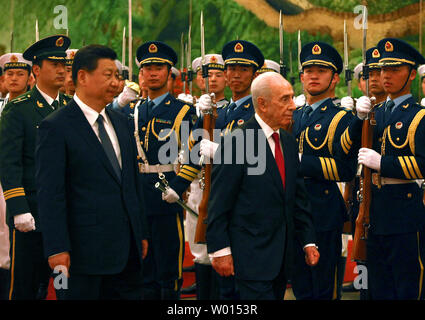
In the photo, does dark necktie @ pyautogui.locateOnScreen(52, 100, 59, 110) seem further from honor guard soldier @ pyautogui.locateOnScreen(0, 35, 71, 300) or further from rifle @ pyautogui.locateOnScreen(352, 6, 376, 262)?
rifle @ pyautogui.locateOnScreen(352, 6, 376, 262)

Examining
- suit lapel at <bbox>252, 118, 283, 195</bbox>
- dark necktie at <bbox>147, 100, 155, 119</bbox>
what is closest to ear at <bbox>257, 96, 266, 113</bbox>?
suit lapel at <bbox>252, 118, 283, 195</bbox>

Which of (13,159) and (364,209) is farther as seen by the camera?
(364,209)

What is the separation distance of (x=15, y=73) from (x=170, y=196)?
9.08ft

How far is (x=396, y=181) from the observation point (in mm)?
5035

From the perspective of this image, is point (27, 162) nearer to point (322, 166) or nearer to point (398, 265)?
point (322, 166)

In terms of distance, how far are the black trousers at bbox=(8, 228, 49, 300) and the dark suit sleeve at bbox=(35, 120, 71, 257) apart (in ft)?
4.19

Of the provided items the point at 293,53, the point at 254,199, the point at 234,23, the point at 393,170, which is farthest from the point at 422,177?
the point at 234,23

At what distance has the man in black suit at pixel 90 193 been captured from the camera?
3.53 meters

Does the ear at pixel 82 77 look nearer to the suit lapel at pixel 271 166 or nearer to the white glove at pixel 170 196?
the suit lapel at pixel 271 166

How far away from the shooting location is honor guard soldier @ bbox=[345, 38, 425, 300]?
4922mm

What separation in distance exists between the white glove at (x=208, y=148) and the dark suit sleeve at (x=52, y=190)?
1.70 meters

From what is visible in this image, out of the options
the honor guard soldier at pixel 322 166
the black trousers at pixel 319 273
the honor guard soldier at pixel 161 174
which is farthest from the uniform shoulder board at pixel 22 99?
the black trousers at pixel 319 273

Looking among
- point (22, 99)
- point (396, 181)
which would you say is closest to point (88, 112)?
point (22, 99)

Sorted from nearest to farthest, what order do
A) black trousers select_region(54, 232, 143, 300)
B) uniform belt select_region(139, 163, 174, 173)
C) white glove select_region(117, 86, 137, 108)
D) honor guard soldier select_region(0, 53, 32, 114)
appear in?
1. black trousers select_region(54, 232, 143, 300)
2. uniform belt select_region(139, 163, 174, 173)
3. white glove select_region(117, 86, 137, 108)
4. honor guard soldier select_region(0, 53, 32, 114)
